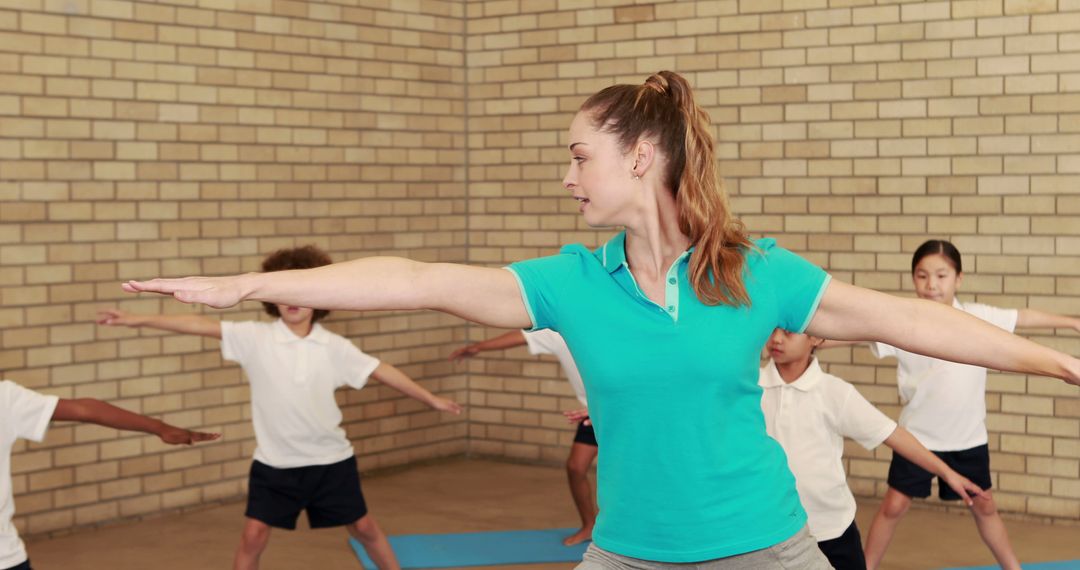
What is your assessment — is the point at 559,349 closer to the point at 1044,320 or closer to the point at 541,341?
the point at 541,341

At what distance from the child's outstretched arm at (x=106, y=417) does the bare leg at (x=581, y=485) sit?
106 inches

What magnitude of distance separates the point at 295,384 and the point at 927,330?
3497 mm

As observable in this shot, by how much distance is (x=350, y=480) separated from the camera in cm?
546

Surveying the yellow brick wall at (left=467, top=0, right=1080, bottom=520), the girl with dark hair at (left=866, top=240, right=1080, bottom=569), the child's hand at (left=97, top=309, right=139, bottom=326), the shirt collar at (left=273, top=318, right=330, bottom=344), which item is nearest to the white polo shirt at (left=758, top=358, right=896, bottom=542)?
the girl with dark hair at (left=866, top=240, right=1080, bottom=569)

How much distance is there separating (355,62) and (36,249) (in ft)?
8.11

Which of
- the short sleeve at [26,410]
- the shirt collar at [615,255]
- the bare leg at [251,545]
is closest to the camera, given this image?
the shirt collar at [615,255]

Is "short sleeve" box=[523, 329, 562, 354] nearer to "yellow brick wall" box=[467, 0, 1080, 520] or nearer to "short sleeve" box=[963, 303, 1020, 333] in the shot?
"yellow brick wall" box=[467, 0, 1080, 520]

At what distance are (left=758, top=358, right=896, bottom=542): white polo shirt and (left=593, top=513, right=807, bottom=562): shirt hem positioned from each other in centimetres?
173

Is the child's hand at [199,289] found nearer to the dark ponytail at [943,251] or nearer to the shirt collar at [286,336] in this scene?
the shirt collar at [286,336]

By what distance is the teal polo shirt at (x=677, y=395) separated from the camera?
97.3 inches

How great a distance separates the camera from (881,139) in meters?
7.33

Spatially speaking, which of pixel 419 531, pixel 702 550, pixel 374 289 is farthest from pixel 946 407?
pixel 374 289

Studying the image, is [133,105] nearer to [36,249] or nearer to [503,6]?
[36,249]

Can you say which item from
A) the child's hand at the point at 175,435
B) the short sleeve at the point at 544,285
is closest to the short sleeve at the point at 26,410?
the child's hand at the point at 175,435
